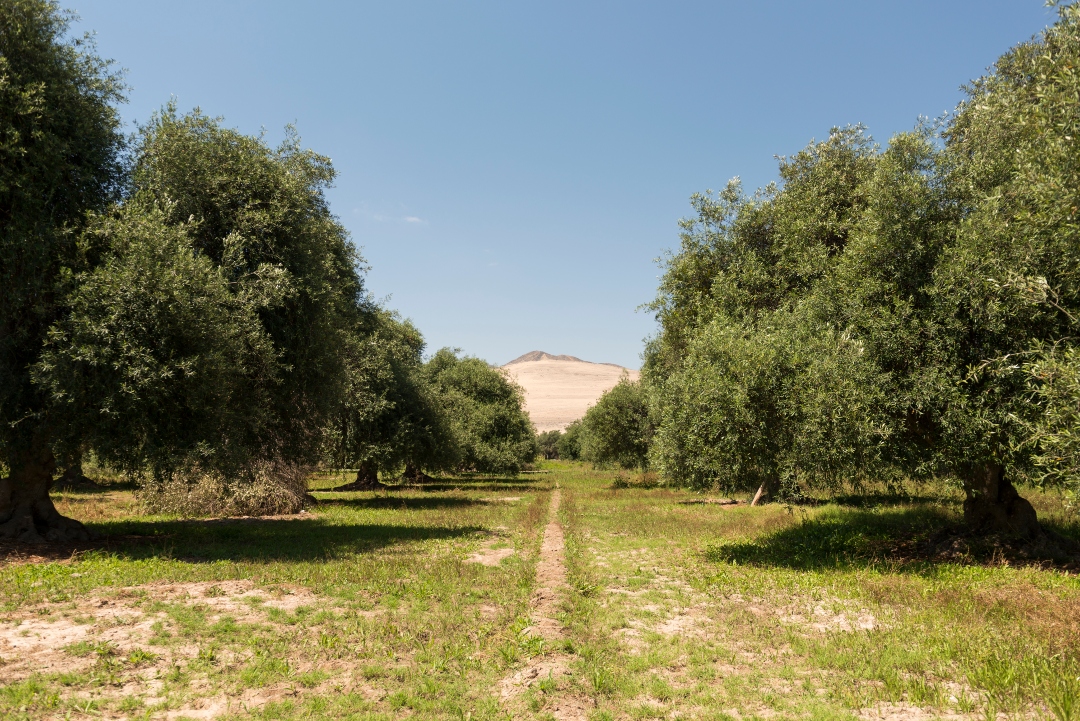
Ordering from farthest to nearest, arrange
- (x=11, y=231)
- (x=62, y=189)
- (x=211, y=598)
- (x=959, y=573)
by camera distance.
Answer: (x=62, y=189) < (x=11, y=231) < (x=959, y=573) < (x=211, y=598)

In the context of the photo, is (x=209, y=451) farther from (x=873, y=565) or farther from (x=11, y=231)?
(x=873, y=565)

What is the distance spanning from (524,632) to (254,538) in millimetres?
13492

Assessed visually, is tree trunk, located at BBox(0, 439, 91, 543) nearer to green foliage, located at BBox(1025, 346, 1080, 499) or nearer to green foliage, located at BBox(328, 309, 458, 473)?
green foliage, located at BBox(328, 309, 458, 473)

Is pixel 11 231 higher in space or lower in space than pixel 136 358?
higher

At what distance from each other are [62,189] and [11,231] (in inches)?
93.0

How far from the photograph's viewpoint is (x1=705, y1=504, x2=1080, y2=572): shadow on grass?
51.3 feet

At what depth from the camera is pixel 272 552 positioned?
1706 centimetres

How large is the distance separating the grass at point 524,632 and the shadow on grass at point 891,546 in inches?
6.8

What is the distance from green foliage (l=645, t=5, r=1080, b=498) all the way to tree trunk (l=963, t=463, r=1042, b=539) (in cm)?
72

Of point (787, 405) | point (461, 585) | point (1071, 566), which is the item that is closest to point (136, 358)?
point (461, 585)

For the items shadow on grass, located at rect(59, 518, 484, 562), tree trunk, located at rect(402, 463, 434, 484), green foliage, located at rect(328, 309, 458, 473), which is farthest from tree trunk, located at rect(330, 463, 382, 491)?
shadow on grass, located at rect(59, 518, 484, 562)

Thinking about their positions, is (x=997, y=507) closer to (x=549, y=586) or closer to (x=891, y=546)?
(x=891, y=546)

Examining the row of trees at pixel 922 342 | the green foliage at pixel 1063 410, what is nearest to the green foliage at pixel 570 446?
the row of trees at pixel 922 342

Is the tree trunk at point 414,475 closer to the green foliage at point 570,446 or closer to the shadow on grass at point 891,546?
the shadow on grass at point 891,546
